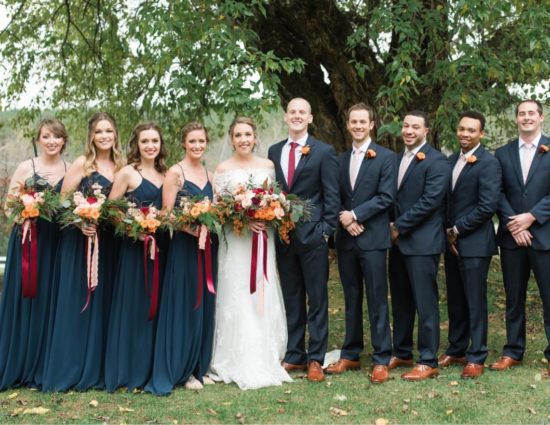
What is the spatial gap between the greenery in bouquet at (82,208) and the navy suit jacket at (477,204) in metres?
3.20

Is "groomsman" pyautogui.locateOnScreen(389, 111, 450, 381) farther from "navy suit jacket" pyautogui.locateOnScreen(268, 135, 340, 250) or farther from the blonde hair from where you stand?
the blonde hair

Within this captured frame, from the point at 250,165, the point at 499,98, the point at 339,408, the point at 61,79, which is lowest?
the point at 339,408

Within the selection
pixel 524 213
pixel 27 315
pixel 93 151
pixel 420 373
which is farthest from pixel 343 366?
pixel 93 151

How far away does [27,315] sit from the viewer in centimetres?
644

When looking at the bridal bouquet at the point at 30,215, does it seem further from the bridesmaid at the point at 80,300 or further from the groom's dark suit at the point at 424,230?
the groom's dark suit at the point at 424,230

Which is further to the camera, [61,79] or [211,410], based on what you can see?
[61,79]

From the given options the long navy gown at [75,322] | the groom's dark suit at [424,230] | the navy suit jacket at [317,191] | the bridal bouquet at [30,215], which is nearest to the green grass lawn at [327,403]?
the long navy gown at [75,322]

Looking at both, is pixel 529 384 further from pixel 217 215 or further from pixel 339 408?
pixel 217 215

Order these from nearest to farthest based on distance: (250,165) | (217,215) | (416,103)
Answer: (217,215) < (250,165) < (416,103)

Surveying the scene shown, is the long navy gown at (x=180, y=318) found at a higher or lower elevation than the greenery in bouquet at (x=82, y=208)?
lower

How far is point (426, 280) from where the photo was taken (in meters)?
6.62

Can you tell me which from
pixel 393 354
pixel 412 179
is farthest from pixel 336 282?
pixel 412 179

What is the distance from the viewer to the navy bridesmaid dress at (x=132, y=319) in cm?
631

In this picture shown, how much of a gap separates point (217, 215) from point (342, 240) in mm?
1249
